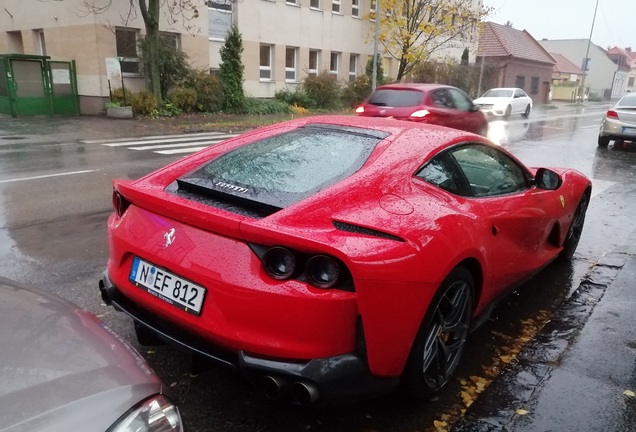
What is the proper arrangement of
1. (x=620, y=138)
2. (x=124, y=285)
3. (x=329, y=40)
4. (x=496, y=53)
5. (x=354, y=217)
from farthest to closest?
(x=496, y=53) < (x=329, y=40) < (x=620, y=138) < (x=124, y=285) < (x=354, y=217)

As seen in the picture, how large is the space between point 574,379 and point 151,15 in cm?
1850

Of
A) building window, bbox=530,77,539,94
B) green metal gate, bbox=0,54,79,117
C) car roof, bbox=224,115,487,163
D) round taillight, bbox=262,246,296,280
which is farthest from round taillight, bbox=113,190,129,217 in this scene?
building window, bbox=530,77,539,94

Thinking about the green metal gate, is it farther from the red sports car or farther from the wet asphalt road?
the red sports car

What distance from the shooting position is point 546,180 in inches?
159

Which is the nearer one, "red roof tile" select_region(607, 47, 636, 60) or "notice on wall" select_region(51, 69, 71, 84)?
"notice on wall" select_region(51, 69, 71, 84)

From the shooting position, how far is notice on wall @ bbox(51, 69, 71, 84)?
18953 millimetres

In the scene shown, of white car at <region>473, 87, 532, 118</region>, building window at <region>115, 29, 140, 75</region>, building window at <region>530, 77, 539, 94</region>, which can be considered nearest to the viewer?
building window at <region>115, 29, 140, 75</region>

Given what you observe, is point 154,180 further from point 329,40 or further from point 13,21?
point 329,40

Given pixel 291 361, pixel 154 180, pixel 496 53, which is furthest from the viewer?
pixel 496 53

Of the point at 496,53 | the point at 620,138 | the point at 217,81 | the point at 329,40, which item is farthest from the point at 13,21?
the point at 496,53

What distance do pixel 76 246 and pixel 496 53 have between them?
45.5 meters

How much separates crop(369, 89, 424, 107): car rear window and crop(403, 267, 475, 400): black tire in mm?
8674

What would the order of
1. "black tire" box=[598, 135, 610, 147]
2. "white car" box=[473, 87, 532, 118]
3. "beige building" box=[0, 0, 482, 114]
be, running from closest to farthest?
"black tire" box=[598, 135, 610, 147] < "beige building" box=[0, 0, 482, 114] < "white car" box=[473, 87, 532, 118]

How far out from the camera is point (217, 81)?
2142 cm
